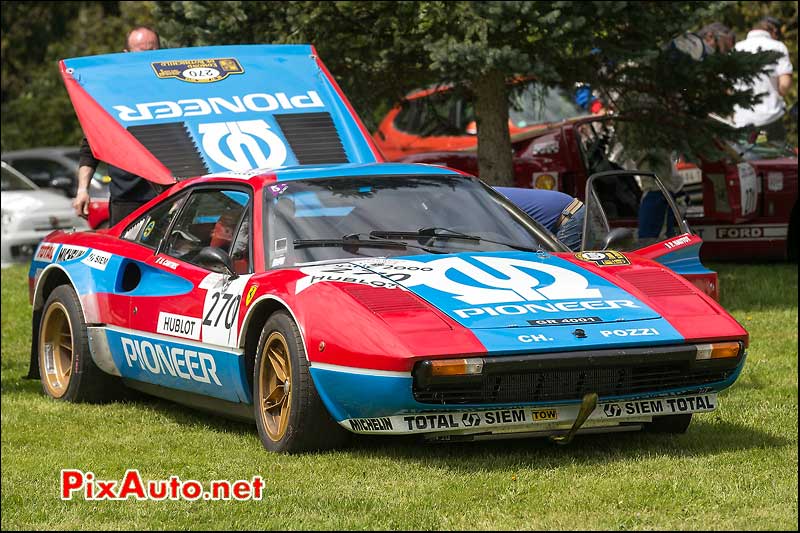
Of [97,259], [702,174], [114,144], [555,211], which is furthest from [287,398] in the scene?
[702,174]

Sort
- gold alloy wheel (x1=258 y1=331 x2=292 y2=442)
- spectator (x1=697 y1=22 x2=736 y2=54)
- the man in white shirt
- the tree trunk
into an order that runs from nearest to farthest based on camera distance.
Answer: gold alloy wheel (x1=258 y1=331 x2=292 y2=442) < spectator (x1=697 y1=22 x2=736 y2=54) < the tree trunk < the man in white shirt

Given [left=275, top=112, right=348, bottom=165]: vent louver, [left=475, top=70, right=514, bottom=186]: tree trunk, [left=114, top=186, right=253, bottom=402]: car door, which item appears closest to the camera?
[left=114, top=186, right=253, bottom=402]: car door

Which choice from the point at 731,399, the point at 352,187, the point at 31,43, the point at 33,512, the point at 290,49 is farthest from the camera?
the point at 31,43

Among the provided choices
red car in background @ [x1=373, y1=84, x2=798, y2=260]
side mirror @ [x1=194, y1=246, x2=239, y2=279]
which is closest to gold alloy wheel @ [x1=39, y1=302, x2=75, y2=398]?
side mirror @ [x1=194, y1=246, x2=239, y2=279]

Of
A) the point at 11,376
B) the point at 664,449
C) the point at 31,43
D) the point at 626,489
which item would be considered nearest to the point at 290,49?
the point at 11,376

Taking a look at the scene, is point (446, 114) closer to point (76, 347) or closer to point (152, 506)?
point (76, 347)

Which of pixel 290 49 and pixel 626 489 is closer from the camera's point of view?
pixel 626 489

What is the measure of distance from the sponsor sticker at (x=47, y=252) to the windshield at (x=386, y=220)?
2080 millimetres

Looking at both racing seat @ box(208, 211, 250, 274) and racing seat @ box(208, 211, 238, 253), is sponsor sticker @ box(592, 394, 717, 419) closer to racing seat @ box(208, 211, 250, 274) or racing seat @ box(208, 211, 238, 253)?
racing seat @ box(208, 211, 250, 274)

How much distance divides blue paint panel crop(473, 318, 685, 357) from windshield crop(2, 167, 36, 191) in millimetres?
13194

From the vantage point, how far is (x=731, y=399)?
7516 mm

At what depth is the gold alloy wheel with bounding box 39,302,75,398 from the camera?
830cm

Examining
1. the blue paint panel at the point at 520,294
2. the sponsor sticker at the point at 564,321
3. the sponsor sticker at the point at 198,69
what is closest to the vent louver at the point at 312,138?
the sponsor sticker at the point at 198,69

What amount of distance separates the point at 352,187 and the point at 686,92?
209 inches
